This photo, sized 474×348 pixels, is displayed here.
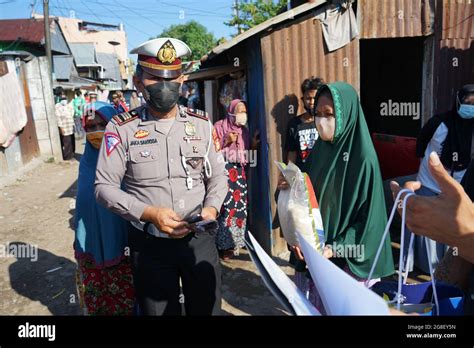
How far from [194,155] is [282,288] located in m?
1.17

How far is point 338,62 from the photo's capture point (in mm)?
4328

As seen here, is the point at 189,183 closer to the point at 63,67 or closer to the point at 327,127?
the point at 327,127

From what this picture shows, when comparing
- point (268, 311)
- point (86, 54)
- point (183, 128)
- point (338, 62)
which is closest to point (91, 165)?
point (183, 128)

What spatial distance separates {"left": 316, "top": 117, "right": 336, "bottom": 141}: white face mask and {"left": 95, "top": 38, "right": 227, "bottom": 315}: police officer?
614 mm

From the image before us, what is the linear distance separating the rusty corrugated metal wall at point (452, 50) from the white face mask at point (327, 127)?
3.03 meters

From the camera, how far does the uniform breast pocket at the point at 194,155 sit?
6.68ft

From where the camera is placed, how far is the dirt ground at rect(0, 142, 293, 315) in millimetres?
3604

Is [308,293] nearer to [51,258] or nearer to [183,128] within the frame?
[183,128]

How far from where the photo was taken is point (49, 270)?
4.45 meters

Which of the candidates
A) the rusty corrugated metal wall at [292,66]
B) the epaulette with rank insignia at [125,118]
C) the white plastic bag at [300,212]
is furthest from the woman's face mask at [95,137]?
the rusty corrugated metal wall at [292,66]

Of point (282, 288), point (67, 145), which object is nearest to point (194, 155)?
point (282, 288)

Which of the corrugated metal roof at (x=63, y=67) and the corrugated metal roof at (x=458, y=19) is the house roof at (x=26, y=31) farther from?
the corrugated metal roof at (x=458, y=19)

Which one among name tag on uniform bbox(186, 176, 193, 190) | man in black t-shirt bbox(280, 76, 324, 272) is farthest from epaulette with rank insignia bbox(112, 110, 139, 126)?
man in black t-shirt bbox(280, 76, 324, 272)

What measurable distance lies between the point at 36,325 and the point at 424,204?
4.02 ft
